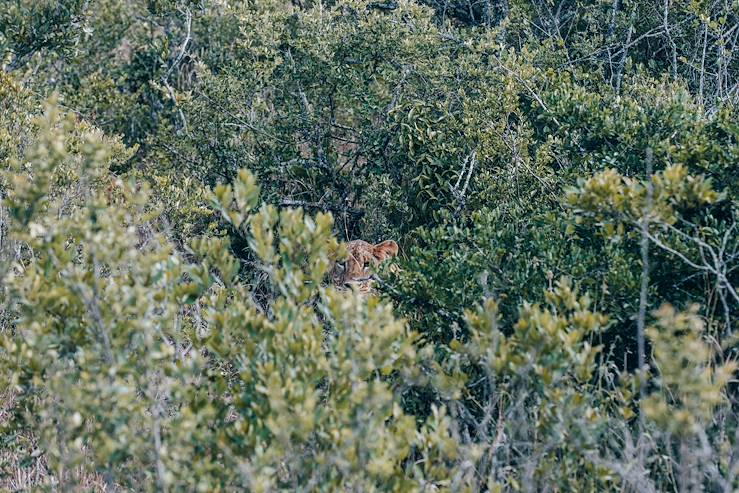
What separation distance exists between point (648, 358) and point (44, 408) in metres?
2.75

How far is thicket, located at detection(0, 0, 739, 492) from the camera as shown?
2.89 metres

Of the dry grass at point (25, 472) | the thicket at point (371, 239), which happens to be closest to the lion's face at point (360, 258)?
the thicket at point (371, 239)

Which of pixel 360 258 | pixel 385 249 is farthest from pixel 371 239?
pixel 360 258

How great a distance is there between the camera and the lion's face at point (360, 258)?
5.72 meters

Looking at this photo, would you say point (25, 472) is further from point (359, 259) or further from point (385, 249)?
point (385, 249)

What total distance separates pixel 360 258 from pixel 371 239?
0.83 metres

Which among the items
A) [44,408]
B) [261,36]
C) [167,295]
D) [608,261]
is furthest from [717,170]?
[261,36]

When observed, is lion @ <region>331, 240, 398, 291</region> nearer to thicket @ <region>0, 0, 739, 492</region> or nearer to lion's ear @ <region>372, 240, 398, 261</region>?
lion's ear @ <region>372, 240, 398, 261</region>

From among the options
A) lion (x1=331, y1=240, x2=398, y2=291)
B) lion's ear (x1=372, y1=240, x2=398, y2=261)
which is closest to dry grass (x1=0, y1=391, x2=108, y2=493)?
lion (x1=331, y1=240, x2=398, y2=291)

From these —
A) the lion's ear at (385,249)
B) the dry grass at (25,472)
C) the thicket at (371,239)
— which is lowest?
the dry grass at (25,472)

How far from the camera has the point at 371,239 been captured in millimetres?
6625

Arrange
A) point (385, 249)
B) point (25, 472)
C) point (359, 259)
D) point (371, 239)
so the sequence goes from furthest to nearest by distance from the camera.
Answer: point (371, 239), point (385, 249), point (359, 259), point (25, 472)

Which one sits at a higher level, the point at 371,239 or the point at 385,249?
the point at 385,249

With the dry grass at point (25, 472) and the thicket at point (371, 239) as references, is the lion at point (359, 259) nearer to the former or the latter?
the thicket at point (371, 239)
